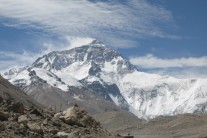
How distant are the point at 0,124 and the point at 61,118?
17.6 ft

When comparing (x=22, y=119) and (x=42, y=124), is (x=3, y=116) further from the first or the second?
(x=42, y=124)

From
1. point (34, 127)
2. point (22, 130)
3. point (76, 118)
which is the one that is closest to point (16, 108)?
point (76, 118)

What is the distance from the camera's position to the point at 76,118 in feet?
88.6

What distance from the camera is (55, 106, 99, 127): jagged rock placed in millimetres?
26766

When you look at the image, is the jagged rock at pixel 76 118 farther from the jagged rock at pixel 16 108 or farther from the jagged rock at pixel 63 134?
the jagged rock at pixel 63 134

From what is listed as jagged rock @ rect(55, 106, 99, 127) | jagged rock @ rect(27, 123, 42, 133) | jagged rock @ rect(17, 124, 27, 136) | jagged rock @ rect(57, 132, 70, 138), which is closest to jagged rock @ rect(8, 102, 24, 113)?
jagged rock @ rect(55, 106, 99, 127)

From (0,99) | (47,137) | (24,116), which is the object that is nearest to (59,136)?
(47,137)

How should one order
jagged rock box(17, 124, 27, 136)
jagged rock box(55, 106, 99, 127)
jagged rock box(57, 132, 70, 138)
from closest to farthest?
jagged rock box(17, 124, 27, 136)
jagged rock box(57, 132, 70, 138)
jagged rock box(55, 106, 99, 127)

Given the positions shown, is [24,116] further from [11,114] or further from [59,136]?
[59,136]

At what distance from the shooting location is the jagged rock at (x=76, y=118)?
26766 mm

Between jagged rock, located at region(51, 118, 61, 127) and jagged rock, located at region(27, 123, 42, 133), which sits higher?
jagged rock, located at region(51, 118, 61, 127)

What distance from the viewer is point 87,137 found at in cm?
2411

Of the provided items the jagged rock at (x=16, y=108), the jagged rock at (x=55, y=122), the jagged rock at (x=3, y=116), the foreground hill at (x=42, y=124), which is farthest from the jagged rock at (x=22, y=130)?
the jagged rock at (x=16, y=108)

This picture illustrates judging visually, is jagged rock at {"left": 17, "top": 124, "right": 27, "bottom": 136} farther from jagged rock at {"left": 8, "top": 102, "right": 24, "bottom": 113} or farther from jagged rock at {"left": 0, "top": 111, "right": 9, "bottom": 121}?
jagged rock at {"left": 8, "top": 102, "right": 24, "bottom": 113}
